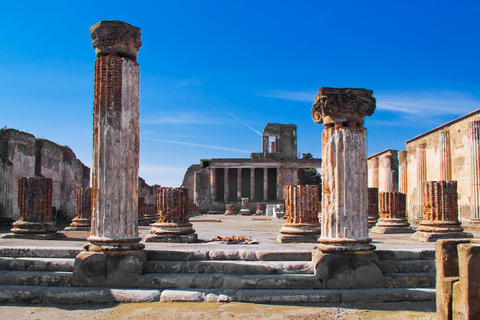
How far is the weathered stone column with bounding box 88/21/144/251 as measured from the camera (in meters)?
6.50

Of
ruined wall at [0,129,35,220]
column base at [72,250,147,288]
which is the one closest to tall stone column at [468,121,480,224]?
column base at [72,250,147,288]

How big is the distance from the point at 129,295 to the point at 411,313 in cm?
375

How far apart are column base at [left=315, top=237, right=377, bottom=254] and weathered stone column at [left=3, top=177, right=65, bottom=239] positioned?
7296 mm

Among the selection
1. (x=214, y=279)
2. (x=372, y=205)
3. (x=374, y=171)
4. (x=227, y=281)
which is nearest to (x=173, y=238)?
(x=214, y=279)

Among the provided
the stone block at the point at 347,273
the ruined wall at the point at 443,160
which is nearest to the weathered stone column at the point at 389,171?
the ruined wall at the point at 443,160

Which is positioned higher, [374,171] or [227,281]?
[374,171]

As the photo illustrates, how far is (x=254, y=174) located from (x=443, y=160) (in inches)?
1325

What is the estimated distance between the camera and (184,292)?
6.00 m

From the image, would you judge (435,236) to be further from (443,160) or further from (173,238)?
(443,160)

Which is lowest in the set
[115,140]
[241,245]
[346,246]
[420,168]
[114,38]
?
[241,245]

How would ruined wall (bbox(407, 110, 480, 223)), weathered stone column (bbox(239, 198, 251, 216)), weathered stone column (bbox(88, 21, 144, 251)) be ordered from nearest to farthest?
weathered stone column (bbox(88, 21, 144, 251))
ruined wall (bbox(407, 110, 480, 223))
weathered stone column (bbox(239, 198, 251, 216))

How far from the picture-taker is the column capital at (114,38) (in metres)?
6.75

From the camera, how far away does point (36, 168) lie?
1975 cm

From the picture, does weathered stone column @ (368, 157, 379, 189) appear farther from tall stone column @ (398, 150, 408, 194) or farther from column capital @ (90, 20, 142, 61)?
column capital @ (90, 20, 142, 61)
